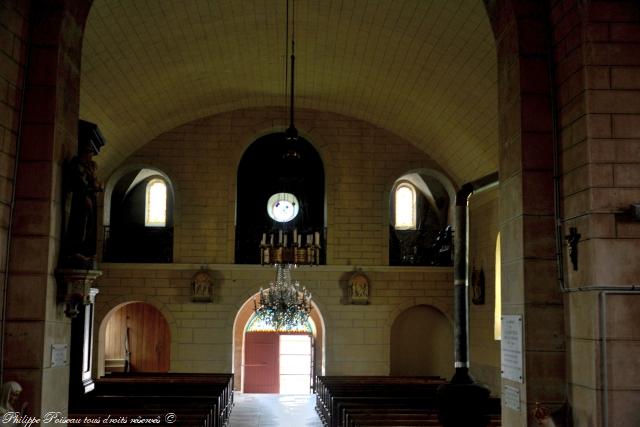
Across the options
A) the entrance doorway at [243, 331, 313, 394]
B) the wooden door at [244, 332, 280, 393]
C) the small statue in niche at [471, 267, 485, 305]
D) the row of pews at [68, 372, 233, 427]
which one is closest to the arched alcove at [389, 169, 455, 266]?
the small statue in niche at [471, 267, 485, 305]

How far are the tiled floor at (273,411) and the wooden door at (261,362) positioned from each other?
105 cm

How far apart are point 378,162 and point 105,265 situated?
6.36 m

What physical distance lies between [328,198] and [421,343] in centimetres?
402

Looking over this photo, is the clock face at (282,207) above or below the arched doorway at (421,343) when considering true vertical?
above

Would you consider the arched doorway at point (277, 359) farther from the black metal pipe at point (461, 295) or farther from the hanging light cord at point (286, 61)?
the black metal pipe at point (461, 295)

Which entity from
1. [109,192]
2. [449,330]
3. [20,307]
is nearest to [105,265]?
[109,192]

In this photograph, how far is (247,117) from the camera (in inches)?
669

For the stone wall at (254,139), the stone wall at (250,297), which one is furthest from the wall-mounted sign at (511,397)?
the stone wall at (254,139)

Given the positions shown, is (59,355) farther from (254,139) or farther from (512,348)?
(254,139)

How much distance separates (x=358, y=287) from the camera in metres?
16.5

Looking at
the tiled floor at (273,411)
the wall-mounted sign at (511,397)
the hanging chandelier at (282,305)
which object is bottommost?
the tiled floor at (273,411)

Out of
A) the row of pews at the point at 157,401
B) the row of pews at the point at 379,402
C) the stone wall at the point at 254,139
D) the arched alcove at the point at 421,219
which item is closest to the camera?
the row of pews at the point at 157,401

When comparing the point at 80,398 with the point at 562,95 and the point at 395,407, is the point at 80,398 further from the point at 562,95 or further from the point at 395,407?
the point at 562,95

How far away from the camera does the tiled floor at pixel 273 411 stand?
1351cm
